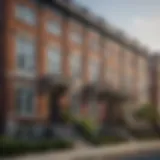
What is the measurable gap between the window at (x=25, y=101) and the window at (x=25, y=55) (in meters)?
0.50

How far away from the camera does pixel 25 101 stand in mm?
6188

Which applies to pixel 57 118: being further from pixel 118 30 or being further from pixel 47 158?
pixel 118 30

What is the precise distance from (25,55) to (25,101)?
0.74 metres

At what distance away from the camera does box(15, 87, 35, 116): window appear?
5.95m

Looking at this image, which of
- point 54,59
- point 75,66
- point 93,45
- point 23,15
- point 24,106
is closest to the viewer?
point 93,45

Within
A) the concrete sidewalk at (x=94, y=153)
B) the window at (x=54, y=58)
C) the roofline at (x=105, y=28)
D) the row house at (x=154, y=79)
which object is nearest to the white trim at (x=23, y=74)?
the window at (x=54, y=58)

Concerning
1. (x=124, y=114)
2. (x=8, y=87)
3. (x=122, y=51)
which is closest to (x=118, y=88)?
(x=124, y=114)

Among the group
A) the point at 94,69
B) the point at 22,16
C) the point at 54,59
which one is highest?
the point at 22,16

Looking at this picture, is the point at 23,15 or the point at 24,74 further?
the point at 24,74

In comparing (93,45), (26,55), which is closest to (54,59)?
(26,55)

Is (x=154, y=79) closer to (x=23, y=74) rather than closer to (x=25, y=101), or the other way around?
(x=23, y=74)

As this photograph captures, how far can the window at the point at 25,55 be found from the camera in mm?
5504

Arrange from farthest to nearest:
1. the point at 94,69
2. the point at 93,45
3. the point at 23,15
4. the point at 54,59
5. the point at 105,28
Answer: the point at 23,15 → the point at 54,59 → the point at 94,69 → the point at 93,45 → the point at 105,28

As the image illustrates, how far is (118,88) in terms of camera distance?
12.0 ft
